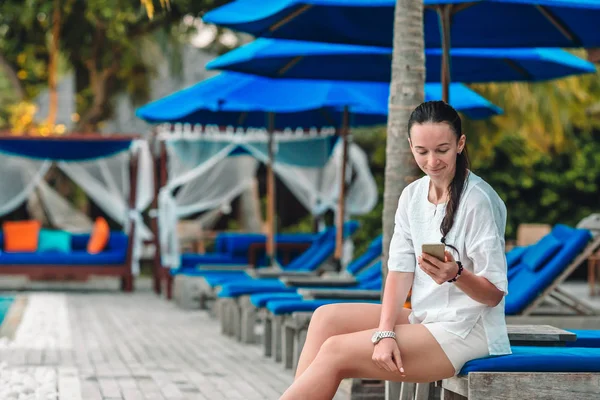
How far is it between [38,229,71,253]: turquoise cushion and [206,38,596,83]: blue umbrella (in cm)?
755

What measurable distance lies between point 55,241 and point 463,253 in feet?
40.7

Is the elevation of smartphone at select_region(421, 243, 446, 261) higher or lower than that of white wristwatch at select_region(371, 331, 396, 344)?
higher

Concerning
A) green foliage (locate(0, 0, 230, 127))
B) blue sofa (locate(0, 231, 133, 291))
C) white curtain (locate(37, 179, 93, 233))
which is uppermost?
green foliage (locate(0, 0, 230, 127))

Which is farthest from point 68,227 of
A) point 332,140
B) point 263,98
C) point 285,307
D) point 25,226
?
point 285,307

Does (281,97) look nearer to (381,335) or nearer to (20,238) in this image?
(20,238)

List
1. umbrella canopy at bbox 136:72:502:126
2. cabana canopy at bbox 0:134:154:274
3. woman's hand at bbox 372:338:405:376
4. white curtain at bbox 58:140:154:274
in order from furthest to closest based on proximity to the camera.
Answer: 1. white curtain at bbox 58:140:154:274
2. cabana canopy at bbox 0:134:154:274
3. umbrella canopy at bbox 136:72:502:126
4. woman's hand at bbox 372:338:405:376

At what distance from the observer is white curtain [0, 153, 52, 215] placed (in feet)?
49.2

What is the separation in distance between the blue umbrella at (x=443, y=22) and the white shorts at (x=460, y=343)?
2.80m

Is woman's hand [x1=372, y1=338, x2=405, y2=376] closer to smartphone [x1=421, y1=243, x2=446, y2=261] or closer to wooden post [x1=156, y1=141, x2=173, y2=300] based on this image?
smartphone [x1=421, y1=243, x2=446, y2=261]

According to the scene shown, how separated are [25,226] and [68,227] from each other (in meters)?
1.87

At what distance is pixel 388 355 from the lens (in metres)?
3.53

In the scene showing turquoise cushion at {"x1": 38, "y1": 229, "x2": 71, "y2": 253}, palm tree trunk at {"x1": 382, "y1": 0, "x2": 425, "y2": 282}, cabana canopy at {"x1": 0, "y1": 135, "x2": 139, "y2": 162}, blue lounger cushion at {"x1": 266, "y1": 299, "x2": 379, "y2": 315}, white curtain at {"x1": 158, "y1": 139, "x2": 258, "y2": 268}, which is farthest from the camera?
turquoise cushion at {"x1": 38, "y1": 229, "x2": 71, "y2": 253}

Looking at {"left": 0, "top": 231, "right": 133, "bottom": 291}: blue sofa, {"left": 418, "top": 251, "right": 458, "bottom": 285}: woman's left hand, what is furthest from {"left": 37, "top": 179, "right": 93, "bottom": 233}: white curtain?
{"left": 418, "top": 251, "right": 458, "bottom": 285}: woman's left hand

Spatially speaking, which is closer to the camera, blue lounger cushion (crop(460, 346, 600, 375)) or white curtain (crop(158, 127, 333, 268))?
blue lounger cushion (crop(460, 346, 600, 375))
